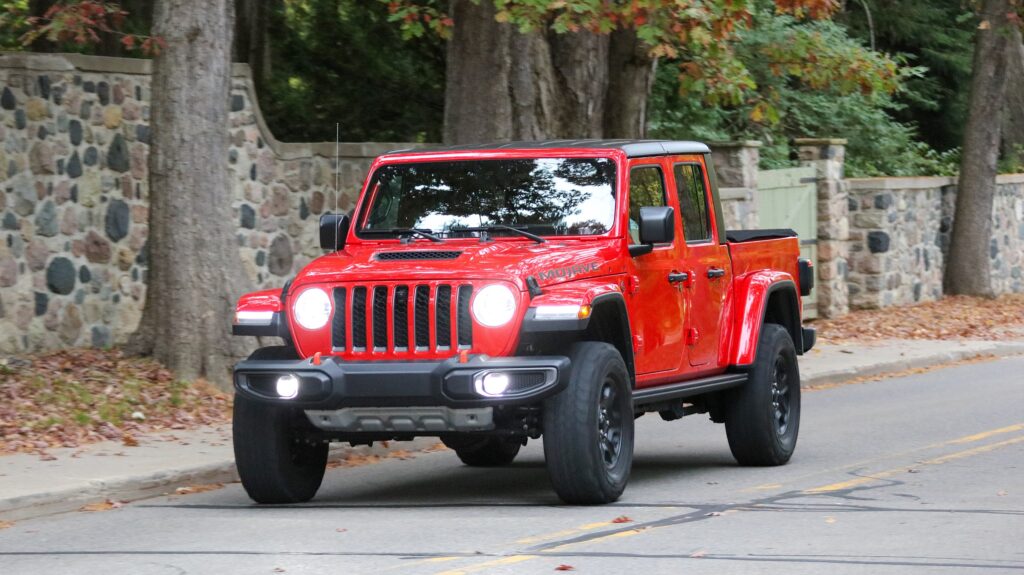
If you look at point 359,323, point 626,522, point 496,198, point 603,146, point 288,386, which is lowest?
point 626,522

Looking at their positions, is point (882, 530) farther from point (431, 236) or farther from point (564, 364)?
point (431, 236)

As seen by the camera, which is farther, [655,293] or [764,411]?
[764,411]

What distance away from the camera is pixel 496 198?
10391 mm

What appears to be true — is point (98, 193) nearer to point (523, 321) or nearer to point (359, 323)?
point (359, 323)

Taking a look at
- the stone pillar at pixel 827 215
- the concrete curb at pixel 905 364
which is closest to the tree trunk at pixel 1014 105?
the stone pillar at pixel 827 215

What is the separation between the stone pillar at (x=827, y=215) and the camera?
24109 millimetres

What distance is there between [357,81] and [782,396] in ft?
46.7

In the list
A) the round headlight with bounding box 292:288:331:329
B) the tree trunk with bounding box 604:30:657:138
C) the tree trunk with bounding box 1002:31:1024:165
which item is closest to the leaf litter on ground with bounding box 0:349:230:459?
the round headlight with bounding box 292:288:331:329

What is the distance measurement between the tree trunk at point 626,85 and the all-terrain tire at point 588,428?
9473mm

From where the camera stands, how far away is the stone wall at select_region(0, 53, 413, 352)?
1548 centimetres

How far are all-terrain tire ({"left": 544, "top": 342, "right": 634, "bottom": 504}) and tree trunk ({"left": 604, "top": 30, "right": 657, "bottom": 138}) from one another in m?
9.47

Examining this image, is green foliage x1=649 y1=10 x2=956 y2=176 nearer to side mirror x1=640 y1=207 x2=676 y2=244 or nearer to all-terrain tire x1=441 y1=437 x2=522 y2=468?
all-terrain tire x1=441 y1=437 x2=522 y2=468

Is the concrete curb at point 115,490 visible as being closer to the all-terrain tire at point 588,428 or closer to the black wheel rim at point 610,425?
the all-terrain tire at point 588,428

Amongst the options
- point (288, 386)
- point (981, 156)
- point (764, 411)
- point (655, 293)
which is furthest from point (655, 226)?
point (981, 156)
